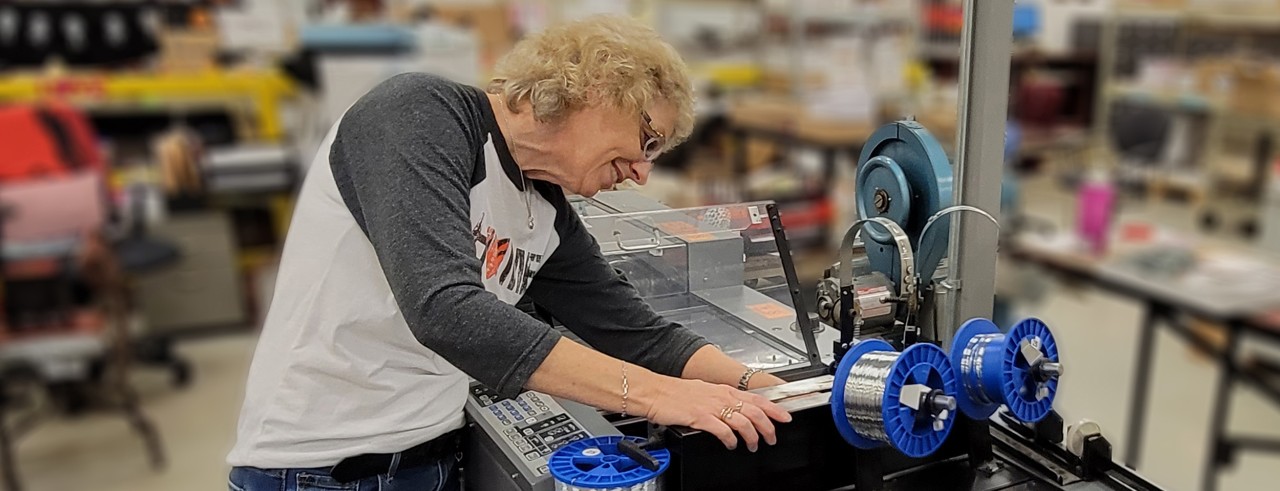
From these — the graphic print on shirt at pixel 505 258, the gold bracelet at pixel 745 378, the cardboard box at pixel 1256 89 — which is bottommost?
the cardboard box at pixel 1256 89

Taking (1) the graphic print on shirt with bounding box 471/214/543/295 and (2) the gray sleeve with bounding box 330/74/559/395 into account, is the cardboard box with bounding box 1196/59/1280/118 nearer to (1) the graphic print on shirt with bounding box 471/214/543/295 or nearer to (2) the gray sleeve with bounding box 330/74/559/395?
(1) the graphic print on shirt with bounding box 471/214/543/295

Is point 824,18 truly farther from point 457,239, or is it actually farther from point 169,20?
point 457,239

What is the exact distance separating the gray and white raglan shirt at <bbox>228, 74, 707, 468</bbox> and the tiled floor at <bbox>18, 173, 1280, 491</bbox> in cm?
219

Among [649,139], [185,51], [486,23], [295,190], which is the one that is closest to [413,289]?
[649,139]

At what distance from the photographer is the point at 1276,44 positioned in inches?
268

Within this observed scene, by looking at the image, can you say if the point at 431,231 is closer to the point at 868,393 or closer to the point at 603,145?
the point at 603,145

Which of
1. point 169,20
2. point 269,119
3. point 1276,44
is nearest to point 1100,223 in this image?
point 269,119

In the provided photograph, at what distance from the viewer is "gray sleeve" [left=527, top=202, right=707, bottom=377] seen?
128cm

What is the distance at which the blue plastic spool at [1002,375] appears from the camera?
3.16ft

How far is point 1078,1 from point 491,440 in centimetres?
134

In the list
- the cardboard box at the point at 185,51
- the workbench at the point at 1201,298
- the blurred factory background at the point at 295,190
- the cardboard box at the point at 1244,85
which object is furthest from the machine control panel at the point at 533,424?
the cardboard box at the point at 1244,85

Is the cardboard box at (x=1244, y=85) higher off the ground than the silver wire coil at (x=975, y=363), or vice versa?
the silver wire coil at (x=975, y=363)

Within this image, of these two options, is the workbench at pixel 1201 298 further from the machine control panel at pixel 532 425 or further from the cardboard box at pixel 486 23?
the cardboard box at pixel 486 23

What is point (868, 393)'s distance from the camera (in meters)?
0.93
